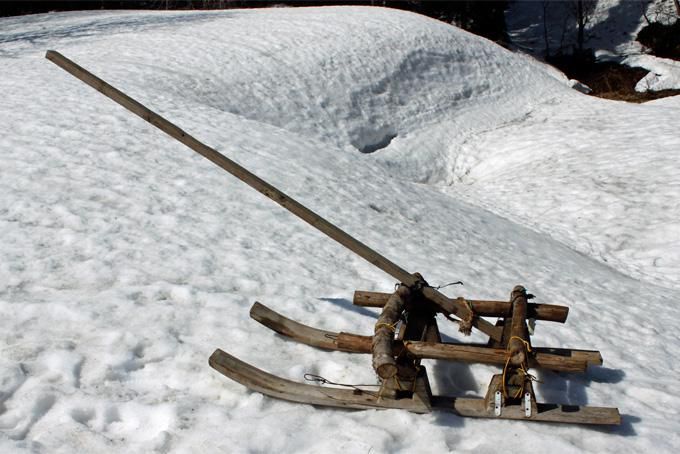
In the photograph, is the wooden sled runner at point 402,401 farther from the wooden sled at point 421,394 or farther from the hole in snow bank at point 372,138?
the hole in snow bank at point 372,138

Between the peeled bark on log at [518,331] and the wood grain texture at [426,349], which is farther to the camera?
the wood grain texture at [426,349]

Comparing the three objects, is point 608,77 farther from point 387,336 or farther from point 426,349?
point 387,336

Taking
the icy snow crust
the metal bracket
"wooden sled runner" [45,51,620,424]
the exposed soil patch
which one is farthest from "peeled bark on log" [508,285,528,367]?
the exposed soil patch

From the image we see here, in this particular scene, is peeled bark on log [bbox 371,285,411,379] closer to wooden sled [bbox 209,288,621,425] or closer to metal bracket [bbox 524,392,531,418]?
wooden sled [bbox 209,288,621,425]

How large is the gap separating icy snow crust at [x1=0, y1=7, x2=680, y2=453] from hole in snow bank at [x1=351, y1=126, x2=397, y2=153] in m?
0.04

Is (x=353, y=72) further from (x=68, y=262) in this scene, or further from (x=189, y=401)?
(x=189, y=401)

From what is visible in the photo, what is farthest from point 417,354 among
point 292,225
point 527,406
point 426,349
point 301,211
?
Answer: point 292,225

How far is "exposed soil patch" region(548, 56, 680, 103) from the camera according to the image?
21.6 metres

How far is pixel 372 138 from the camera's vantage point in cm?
1221

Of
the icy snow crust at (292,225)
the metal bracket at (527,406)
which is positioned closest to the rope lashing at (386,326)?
the icy snow crust at (292,225)

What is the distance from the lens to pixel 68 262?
16.4 feet

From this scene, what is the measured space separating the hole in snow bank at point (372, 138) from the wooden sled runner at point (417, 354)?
756cm

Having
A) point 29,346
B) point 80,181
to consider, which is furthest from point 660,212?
point 29,346

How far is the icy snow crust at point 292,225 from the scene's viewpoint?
3562 mm
